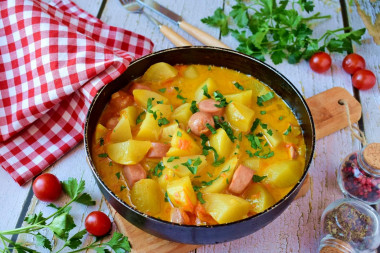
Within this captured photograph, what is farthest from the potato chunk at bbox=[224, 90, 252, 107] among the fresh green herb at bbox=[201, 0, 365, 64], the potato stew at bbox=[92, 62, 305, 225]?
the fresh green herb at bbox=[201, 0, 365, 64]

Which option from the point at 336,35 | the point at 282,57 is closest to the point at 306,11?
the point at 336,35

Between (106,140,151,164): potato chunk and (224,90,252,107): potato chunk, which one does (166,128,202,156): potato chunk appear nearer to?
(106,140,151,164): potato chunk

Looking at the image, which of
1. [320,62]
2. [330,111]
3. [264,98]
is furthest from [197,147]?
[320,62]

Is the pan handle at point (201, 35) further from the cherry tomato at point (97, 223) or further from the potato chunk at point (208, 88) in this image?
the cherry tomato at point (97, 223)

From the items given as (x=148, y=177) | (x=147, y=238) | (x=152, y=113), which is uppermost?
(x=152, y=113)

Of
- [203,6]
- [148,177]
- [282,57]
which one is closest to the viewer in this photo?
[148,177]

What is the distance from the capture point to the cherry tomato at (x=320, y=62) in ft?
10.9

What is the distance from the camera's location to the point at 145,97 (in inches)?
107

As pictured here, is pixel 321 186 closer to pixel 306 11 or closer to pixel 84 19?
pixel 306 11

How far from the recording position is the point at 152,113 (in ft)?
8.57

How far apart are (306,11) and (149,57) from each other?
4.96 ft

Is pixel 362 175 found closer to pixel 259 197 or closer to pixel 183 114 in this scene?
pixel 259 197

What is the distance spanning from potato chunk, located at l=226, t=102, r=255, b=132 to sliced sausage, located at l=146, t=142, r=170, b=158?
1.40 ft

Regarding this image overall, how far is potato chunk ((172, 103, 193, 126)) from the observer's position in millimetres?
2631
